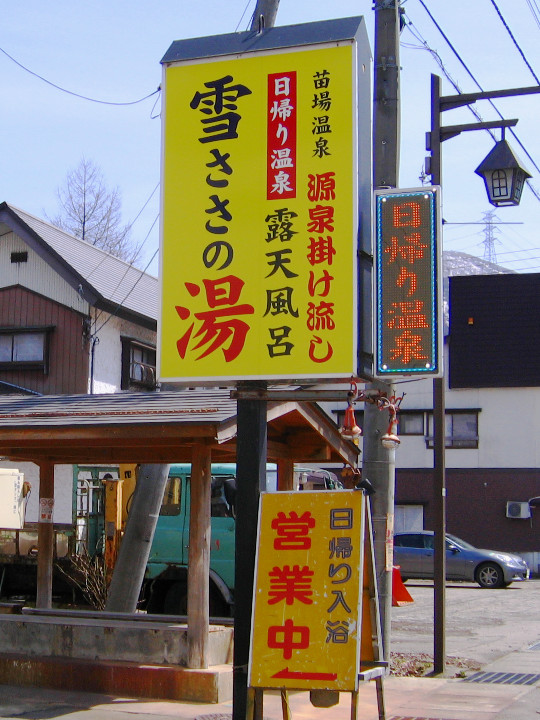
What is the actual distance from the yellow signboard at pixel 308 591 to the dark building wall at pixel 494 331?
52.1ft

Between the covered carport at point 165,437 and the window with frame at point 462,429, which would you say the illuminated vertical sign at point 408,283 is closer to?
the covered carport at point 165,437

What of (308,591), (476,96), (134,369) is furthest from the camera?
(134,369)

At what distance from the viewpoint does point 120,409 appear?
10.9 m

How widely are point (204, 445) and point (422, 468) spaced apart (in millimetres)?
27181

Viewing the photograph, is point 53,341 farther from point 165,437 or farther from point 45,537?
point 165,437

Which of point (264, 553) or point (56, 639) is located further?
point (56, 639)

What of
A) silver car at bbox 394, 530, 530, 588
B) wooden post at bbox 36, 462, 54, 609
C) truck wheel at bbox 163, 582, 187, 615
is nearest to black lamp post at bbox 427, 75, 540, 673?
wooden post at bbox 36, 462, 54, 609

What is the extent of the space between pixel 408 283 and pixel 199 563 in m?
4.44

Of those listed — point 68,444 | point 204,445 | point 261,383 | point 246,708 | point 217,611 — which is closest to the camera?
point 246,708

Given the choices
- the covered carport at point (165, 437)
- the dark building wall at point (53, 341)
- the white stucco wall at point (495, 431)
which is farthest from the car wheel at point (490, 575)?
the covered carport at point (165, 437)

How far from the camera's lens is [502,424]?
35656 millimetres

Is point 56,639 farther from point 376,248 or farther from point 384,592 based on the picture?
point 376,248

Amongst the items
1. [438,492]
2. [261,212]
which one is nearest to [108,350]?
[438,492]

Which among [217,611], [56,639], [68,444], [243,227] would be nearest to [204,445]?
[68,444]
